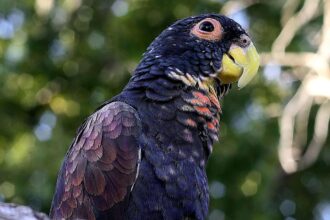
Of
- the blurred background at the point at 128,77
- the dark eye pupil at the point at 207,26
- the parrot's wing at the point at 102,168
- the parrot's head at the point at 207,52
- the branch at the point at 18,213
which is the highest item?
the branch at the point at 18,213

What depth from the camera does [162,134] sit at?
414cm

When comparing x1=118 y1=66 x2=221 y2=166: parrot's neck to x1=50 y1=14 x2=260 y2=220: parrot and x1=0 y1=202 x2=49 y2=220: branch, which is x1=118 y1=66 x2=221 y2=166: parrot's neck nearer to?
x1=50 y1=14 x2=260 y2=220: parrot

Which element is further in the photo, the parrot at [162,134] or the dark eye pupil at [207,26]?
the dark eye pupil at [207,26]

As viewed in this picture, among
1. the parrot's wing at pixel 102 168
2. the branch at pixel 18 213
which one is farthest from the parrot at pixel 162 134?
the branch at pixel 18 213

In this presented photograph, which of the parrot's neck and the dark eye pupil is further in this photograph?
the dark eye pupil

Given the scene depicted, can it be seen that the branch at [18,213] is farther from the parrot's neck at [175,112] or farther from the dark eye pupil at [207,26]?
the dark eye pupil at [207,26]

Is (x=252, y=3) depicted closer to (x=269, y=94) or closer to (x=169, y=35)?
(x=269, y=94)

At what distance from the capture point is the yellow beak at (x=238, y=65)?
4.54m

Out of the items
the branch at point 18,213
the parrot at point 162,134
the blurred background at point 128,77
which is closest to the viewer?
the branch at point 18,213

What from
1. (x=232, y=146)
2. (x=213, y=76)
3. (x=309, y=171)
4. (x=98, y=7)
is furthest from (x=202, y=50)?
(x=98, y=7)

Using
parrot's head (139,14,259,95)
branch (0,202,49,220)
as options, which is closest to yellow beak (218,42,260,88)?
parrot's head (139,14,259,95)

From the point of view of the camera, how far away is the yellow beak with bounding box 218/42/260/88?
4539mm

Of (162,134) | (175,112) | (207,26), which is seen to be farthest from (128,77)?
(162,134)

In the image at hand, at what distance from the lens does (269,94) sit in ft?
30.8
